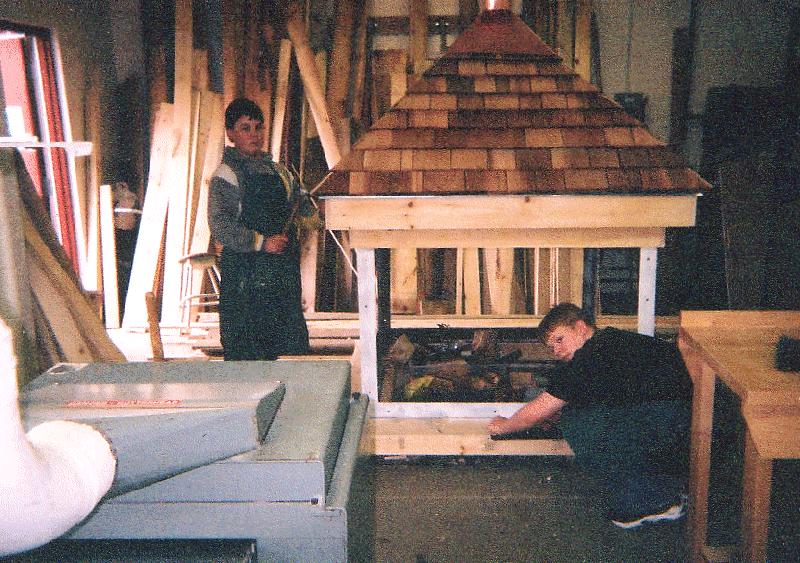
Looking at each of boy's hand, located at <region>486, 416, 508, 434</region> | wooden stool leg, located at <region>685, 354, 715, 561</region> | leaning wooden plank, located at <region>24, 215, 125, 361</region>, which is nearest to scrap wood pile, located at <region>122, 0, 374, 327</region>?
leaning wooden plank, located at <region>24, 215, 125, 361</region>

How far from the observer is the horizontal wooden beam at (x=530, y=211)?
328cm

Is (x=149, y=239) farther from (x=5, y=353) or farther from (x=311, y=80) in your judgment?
(x=5, y=353)

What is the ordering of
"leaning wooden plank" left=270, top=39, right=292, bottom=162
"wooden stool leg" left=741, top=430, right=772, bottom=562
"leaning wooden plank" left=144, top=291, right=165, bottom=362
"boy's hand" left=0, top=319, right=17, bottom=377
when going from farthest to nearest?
"leaning wooden plank" left=270, top=39, right=292, bottom=162, "leaning wooden plank" left=144, top=291, right=165, bottom=362, "wooden stool leg" left=741, top=430, right=772, bottom=562, "boy's hand" left=0, top=319, right=17, bottom=377

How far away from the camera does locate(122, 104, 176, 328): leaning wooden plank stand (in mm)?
6211

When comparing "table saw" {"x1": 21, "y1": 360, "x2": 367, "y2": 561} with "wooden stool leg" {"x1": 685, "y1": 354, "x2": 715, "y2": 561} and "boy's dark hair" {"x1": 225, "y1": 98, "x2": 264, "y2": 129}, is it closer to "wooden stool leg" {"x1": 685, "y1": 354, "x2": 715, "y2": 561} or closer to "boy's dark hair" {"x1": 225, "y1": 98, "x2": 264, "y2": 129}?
"wooden stool leg" {"x1": 685, "y1": 354, "x2": 715, "y2": 561}

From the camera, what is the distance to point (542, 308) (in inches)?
253

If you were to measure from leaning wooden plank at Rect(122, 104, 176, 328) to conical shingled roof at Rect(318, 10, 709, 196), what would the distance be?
3425 millimetres

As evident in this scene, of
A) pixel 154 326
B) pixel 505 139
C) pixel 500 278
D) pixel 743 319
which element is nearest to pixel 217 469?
pixel 743 319

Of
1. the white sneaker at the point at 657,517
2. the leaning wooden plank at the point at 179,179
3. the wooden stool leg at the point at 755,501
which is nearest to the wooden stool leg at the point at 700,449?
the white sneaker at the point at 657,517

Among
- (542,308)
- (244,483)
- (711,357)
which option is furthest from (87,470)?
(542,308)

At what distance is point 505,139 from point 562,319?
1047 mm

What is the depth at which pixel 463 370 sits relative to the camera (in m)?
4.23

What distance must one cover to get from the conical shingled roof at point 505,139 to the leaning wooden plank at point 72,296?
182cm

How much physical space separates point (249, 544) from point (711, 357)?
69.9 inches
